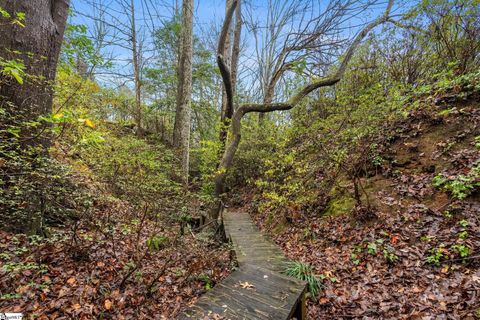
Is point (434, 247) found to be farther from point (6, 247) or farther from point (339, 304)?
point (6, 247)

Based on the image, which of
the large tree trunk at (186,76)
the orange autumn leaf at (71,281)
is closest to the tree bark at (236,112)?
the large tree trunk at (186,76)

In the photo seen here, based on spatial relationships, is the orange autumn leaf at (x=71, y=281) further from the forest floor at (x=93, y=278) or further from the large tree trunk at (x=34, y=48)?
the large tree trunk at (x=34, y=48)

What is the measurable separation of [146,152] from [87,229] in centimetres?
371

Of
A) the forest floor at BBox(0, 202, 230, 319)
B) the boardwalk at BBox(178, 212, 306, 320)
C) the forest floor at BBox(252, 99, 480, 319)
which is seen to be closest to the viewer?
the forest floor at BBox(0, 202, 230, 319)

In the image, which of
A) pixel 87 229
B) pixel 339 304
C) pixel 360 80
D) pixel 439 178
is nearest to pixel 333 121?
pixel 360 80

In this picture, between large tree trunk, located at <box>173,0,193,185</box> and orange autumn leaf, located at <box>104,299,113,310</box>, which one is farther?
large tree trunk, located at <box>173,0,193,185</box>

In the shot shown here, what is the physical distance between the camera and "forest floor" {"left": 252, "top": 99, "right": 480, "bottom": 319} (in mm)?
2549

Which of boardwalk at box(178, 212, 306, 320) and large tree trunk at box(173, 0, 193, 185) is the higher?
large tree trunk at box(173, 0, 193, 185)

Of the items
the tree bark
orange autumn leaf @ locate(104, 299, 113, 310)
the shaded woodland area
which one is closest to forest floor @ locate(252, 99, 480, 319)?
the shaded woodland area

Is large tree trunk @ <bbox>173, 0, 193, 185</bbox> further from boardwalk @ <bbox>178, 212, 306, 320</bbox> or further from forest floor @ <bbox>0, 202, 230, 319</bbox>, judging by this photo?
boardwalk @ <bbox>178, 212, 306, 320</bbox>

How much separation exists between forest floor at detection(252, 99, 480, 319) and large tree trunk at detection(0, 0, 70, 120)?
4.99 meters

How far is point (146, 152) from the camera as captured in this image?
22.8ft

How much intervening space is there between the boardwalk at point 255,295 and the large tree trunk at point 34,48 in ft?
11.6

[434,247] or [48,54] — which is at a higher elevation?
[48,54]
